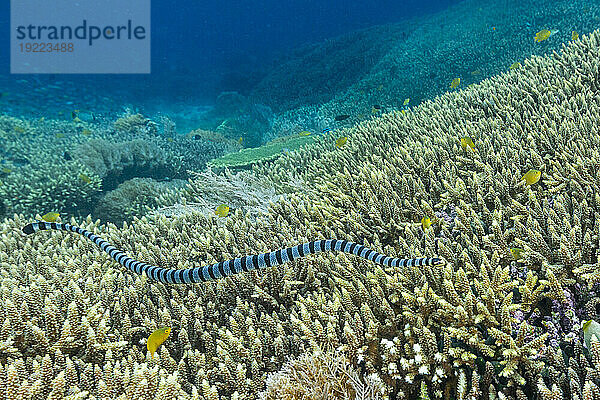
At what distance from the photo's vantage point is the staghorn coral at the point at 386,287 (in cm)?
198

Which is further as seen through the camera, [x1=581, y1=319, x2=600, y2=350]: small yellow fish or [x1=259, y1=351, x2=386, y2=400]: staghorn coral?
[x1=259, y1=351, x2=386, y2=400]: staghorn coral

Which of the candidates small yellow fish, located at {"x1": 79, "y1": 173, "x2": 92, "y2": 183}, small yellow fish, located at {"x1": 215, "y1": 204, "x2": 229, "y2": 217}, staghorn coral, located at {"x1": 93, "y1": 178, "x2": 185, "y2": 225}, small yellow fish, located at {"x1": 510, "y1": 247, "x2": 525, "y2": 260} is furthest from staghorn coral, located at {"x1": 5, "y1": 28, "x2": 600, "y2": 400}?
small yellow fish, located at {"x1": 79, "y1": 173, "x2": 92, "y2": 183}

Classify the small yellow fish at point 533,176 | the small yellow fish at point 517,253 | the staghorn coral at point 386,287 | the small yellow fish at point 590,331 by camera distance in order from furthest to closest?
the small yellow fish at point 533,176, the small yellow fish at point 517,253, the staghorn coral at point 386,287, the small yellow fish at point 590,331

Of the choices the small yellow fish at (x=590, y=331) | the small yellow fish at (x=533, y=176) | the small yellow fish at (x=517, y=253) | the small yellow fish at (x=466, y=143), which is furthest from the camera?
the small yellow fish at (x=466, y=143)

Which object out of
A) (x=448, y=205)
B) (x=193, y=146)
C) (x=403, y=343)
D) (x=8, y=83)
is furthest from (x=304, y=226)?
(x=8, y=83)

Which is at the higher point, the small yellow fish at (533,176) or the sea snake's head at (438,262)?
the small yellow fish at (533,176)

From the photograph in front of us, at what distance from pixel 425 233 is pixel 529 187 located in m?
1.08

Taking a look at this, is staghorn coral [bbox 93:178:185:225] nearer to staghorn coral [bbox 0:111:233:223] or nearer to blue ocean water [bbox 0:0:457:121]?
staghorn coral [bbox 0:111:233:223]

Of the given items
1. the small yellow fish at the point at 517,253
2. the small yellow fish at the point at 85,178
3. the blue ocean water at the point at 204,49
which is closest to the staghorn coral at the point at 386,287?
the small yellow fish at the point at 517,253

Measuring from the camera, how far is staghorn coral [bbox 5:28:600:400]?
1.98 meters

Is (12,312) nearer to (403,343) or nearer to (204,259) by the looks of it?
(204,259)

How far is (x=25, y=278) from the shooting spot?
3471 millimetres

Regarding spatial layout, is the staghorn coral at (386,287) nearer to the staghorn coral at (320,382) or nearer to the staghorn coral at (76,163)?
the staghorn coral at (320,382)

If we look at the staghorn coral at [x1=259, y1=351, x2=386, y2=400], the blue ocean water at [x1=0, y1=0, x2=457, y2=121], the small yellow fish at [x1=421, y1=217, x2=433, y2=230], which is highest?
the blue ocean water at [x1=0, y1=0, x2=457, y2=121]
